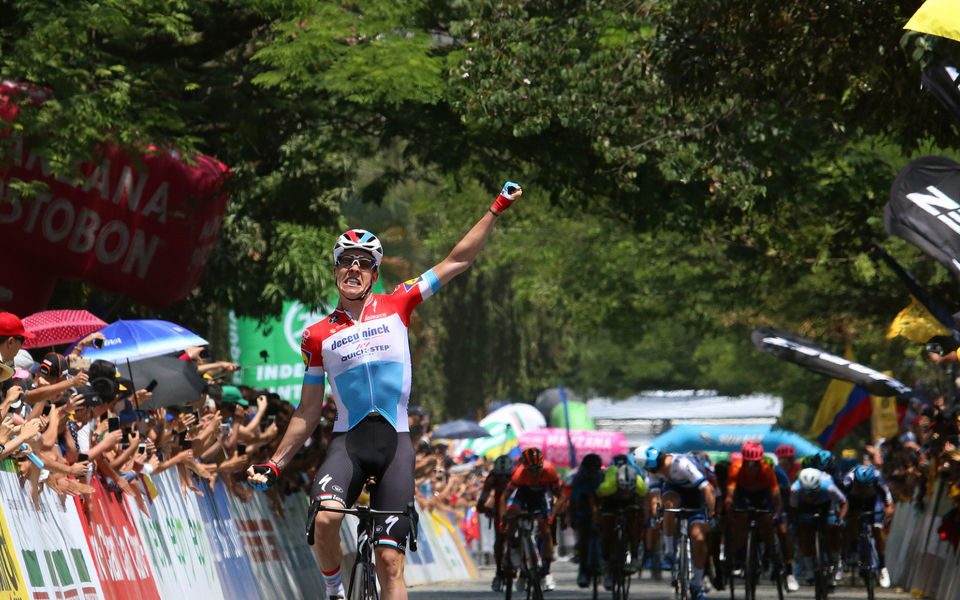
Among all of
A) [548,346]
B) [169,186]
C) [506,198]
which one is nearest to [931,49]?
[506,198]

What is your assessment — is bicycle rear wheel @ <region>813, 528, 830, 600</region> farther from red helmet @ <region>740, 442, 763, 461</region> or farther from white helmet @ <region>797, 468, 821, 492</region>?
red helmet @ <region>740, 442, 763, 461</region>

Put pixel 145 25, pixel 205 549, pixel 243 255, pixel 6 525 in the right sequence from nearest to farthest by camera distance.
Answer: pixel 6 525 → pixel 205 549 → pixel 145 25 → pixel 243 255

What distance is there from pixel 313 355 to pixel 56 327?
23.5 feet

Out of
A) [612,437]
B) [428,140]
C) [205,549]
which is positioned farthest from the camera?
[612,437]

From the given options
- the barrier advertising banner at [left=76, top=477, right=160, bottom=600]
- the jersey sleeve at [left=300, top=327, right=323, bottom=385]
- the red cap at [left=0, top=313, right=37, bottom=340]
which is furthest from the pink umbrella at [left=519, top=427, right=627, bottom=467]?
the jersey sleeve at [left=300, top=327, right=323, bottom=385]

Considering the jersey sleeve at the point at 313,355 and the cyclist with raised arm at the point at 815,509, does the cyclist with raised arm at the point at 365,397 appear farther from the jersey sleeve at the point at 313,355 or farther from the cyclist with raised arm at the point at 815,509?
the cyclist with raised arm at the point at 815,509

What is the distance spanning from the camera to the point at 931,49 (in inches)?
452

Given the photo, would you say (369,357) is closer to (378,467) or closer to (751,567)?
(378,467)

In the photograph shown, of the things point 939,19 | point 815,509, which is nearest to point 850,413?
point 815,509

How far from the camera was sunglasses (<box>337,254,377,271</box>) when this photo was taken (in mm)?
8688

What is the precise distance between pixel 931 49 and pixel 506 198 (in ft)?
14.3

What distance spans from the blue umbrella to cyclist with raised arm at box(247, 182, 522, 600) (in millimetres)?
6500

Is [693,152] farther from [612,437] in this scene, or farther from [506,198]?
[612,437]

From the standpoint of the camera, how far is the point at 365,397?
859 centimetres
